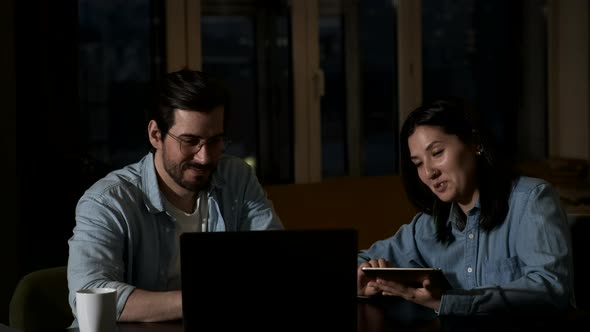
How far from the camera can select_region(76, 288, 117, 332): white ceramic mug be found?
1729 mm

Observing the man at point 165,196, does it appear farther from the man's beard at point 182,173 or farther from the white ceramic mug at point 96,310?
the white ceramic mug at point 96,310

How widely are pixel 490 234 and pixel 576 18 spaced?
11.9 feet

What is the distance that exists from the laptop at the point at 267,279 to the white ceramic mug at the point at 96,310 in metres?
0.20

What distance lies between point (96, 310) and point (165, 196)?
658mm

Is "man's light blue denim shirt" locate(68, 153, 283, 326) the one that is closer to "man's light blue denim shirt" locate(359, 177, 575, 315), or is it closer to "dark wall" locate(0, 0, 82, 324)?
"man's light blue denim shirt" locate(359, 177, 575, 315)

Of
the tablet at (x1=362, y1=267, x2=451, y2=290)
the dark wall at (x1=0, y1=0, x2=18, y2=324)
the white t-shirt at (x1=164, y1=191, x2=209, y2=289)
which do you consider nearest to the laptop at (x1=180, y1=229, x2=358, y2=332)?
the tablet at (x1=362, y1=267, x2=451, y2=290)

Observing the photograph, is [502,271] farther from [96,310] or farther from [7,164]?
[7,164]

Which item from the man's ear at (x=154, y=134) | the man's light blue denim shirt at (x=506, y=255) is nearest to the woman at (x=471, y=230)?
the man's light blue denim shirt at (x=506, y=255)

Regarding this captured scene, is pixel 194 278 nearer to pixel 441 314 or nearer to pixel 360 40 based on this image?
pixel 441 314

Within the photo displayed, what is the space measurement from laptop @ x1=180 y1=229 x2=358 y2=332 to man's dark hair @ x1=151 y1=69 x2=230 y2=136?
29.9 inches

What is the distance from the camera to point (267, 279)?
5.34 feet

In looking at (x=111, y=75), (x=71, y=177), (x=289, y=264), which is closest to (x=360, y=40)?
(x=111, y=75)

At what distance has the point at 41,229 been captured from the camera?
3469 millimetres

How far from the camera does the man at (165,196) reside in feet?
7.15
